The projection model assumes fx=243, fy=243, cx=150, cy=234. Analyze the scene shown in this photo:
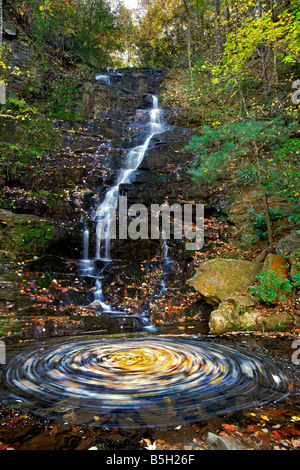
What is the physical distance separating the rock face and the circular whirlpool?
183 cm

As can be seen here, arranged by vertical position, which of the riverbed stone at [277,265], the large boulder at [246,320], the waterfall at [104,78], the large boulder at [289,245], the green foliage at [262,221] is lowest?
the large boulder at [246,320]

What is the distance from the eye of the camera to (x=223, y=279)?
5.95 meters

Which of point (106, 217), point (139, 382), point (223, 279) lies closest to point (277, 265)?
point (223, 279)

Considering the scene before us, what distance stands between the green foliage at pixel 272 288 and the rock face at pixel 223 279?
68 cm

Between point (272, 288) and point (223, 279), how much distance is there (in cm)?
120

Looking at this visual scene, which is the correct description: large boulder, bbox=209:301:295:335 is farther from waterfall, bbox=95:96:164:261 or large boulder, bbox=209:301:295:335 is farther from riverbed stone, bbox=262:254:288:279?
waterfall, bbox=95:96:164:261

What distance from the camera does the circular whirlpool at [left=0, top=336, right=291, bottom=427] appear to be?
94.0 inches

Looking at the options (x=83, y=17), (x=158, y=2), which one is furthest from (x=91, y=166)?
(x=158, y=2)

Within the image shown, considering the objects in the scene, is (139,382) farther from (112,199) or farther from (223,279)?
(112,199)

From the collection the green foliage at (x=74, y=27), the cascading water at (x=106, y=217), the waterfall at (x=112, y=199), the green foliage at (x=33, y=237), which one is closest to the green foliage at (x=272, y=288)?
the cascading water at (x=106, y=217)

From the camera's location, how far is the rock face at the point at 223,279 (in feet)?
19.1

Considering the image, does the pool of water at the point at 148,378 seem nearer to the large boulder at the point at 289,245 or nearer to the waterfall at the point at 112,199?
the large boulder at the point at 289,245

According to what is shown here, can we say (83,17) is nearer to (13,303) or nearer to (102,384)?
(13,303)
